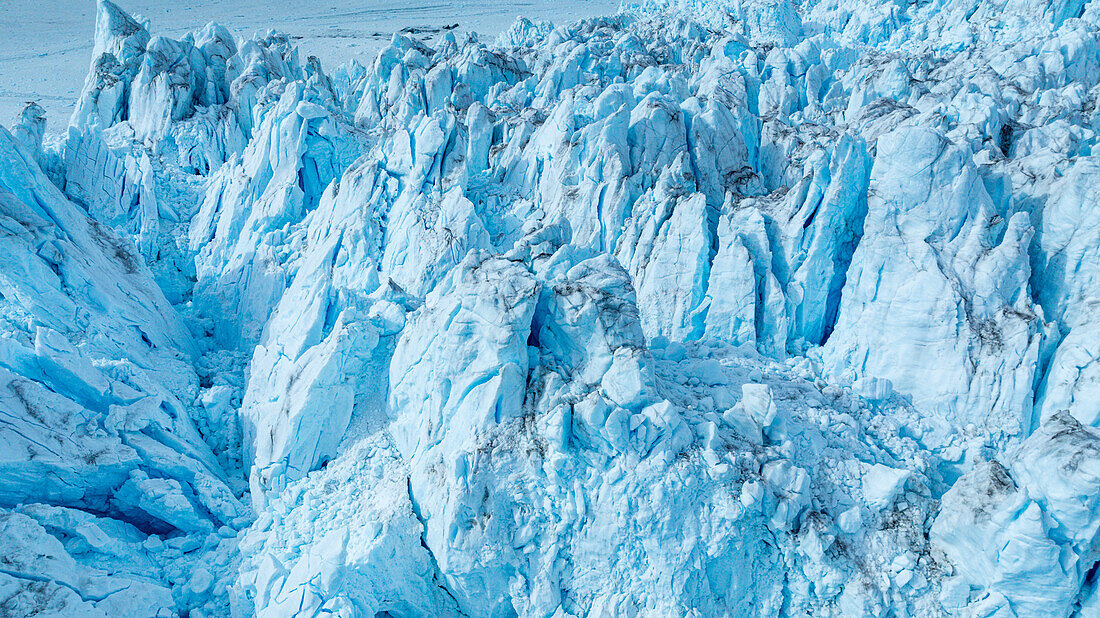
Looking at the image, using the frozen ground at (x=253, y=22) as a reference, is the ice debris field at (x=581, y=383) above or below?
below

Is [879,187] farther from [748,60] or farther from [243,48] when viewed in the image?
[243,48]

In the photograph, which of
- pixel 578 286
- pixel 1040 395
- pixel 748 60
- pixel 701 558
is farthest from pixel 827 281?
pixel 748 60

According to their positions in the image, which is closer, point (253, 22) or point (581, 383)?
point (581, 383)

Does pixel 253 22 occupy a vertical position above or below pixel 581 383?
above

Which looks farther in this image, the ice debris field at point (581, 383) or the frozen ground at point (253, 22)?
the frozen ground at point (253, 22)

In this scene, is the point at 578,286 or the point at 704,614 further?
the point at 578,286
